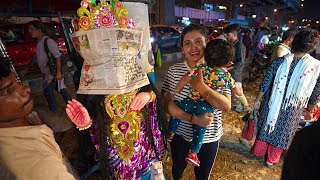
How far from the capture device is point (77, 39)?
127 centimetres

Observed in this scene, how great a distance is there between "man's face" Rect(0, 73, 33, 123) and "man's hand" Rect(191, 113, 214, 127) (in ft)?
3.83

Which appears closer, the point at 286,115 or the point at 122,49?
the point at 122,49

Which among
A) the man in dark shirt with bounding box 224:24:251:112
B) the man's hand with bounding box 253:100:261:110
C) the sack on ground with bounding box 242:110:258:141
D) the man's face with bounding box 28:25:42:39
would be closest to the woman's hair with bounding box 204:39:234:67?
the man's hand with bounding box 253:100:261:110

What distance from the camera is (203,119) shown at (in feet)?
5.32

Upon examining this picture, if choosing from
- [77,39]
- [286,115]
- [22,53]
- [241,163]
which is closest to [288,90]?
[286,115]

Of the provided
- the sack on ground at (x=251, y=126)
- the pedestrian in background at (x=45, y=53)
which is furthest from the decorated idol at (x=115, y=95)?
the pedestrian in background at (x=45, y=53)

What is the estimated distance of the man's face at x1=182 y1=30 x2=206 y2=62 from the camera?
1684mm

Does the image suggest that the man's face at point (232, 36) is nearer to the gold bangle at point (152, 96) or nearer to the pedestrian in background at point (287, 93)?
the pedestrian in background at point (287, 93)

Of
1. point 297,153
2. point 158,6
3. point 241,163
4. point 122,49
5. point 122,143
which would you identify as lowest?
point 241,163

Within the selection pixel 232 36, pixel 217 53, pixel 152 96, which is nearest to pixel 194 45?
pixel 217 53

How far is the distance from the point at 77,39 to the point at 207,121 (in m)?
1.14

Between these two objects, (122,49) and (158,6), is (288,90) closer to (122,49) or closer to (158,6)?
(122,49)

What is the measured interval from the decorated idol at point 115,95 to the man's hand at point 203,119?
324 mm

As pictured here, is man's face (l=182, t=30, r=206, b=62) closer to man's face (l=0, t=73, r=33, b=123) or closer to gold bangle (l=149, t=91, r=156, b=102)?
gold bangle (l=149, t=91, r=156, b=102)
